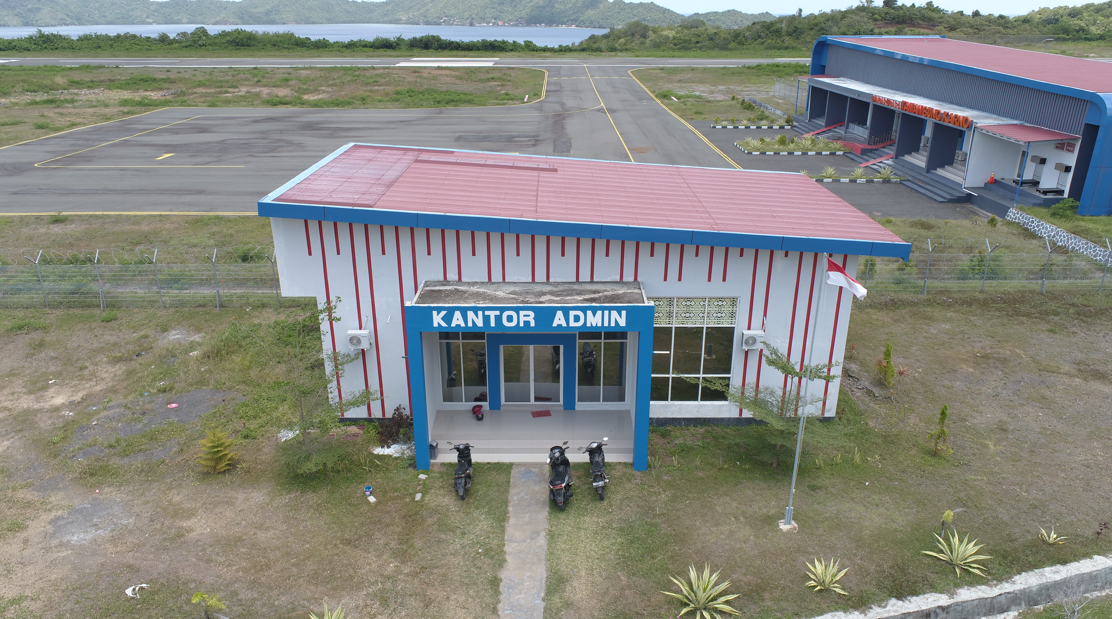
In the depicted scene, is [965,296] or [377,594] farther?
[965,296]

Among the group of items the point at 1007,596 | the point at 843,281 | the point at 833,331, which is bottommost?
the point at 1007,596

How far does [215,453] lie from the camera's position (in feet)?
48.2

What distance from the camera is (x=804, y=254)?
15.4 meters

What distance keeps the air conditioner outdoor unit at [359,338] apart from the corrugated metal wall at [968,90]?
30963 millimetres

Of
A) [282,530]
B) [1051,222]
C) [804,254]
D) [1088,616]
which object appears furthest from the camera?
[1051,222]

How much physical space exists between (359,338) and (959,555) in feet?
40.6

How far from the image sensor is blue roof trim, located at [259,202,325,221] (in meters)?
14.6

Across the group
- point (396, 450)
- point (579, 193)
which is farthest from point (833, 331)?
point (396, 450)

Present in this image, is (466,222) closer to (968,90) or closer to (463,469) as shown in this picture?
(463,469)

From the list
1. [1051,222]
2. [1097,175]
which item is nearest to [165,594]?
[1051,222]

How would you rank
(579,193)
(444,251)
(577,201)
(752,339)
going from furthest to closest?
(579,193) < (577,201) < (752,339) < (444,251)

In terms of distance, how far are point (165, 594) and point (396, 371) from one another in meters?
6.35

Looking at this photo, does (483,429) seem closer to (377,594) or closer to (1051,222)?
(377,594)

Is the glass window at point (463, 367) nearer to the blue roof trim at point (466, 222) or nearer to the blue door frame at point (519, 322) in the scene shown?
the blue door frame at point (519, 322)
